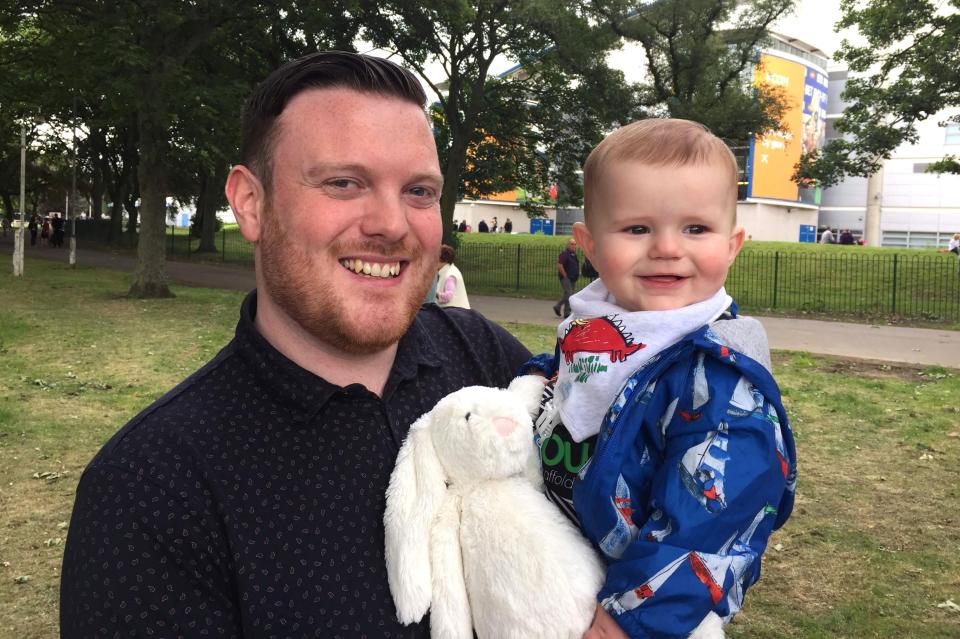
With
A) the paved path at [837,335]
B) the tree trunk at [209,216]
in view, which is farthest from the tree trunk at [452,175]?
the tree trunk at [209,216]

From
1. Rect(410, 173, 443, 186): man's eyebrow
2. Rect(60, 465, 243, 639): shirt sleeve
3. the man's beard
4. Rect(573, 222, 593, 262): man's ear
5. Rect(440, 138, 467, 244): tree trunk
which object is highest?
Rect(440, 138, 467, 244): tree trunk

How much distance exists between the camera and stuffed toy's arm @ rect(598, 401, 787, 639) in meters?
1.73

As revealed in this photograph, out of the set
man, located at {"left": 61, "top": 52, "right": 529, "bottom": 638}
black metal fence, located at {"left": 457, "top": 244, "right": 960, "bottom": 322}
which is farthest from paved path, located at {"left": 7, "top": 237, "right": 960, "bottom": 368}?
man, located at {"left": 61, "top": 52, "right": 529, "bottom": 638}

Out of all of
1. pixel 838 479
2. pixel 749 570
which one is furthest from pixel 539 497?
pixel 838 479

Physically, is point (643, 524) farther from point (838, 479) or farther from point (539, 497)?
point (838, 479)

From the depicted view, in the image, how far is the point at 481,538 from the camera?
182cm

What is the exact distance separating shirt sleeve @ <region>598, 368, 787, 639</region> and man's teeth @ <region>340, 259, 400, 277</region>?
735 millimetres

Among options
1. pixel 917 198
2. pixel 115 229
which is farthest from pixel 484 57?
pixel 917 198

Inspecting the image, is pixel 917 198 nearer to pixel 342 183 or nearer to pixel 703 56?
pixel 703 56

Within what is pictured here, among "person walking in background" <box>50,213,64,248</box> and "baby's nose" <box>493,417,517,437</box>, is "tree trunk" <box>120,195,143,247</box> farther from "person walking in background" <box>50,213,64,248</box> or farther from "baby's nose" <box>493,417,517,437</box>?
"baby's nose" <box>493,417,517,437</box>

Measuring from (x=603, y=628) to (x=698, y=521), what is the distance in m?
0.30

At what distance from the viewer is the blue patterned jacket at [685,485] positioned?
5.73 ft

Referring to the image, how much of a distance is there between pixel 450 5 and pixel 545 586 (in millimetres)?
19871

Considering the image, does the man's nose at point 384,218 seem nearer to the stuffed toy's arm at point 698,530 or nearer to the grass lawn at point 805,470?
the stuffed toy's arm at point 698,530
